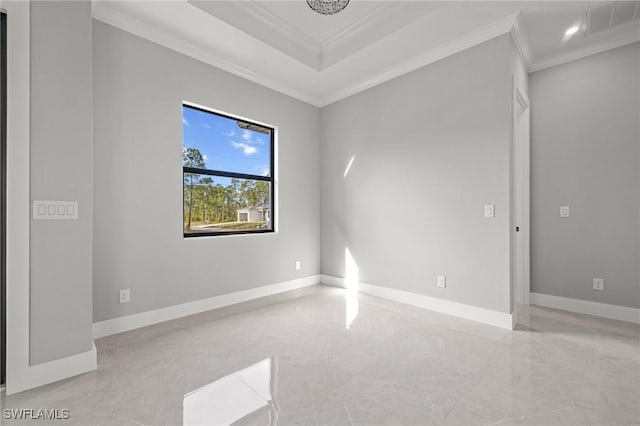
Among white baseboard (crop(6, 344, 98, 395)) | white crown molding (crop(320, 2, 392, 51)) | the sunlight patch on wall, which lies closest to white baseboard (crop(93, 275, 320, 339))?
white baseboard (crop(6, 344, 98, 395))

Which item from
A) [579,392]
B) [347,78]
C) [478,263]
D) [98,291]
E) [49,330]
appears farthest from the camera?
[347,78]

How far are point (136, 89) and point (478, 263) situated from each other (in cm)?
366

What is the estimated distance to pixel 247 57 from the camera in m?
3.22

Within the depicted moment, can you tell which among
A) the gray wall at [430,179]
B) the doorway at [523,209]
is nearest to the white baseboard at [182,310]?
the gray wall at [430,179]

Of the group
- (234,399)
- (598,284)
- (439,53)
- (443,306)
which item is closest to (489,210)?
(443,306)

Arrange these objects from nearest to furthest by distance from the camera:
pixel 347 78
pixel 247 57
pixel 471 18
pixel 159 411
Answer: pixel 159 411 < pixel 471 18 < pixel 247 57 < pixel 347 78

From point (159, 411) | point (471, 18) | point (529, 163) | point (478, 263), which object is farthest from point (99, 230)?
point (529, 163)

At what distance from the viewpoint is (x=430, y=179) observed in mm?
3207

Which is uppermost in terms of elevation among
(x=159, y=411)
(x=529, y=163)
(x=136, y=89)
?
(x=136, y=89)

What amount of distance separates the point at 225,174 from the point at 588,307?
13.7ft

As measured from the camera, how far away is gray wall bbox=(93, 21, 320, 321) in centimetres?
248

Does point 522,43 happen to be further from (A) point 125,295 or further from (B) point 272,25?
(A) point 125,295

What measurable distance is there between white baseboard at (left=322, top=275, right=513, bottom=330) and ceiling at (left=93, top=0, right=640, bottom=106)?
8.62ft

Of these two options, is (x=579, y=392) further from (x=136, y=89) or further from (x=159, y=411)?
(x=136, y=89)
